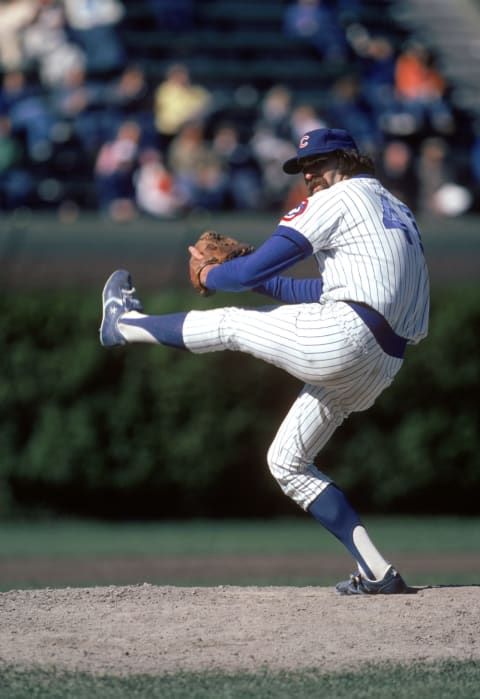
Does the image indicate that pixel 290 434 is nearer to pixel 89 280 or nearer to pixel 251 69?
pixel 89 280

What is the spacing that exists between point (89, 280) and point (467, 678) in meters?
6.47

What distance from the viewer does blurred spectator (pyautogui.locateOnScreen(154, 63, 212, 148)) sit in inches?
476

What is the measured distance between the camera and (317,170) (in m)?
5.41

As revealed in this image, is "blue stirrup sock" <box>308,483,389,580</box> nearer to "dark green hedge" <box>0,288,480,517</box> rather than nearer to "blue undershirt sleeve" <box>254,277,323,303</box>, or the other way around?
"blue undershirt sleeve" <box>254,277,323,303</box>

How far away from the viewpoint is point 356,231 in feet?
16.7

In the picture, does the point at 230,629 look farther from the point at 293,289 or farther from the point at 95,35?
the point at 95,35

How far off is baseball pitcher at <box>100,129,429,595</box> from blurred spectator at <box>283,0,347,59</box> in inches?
354

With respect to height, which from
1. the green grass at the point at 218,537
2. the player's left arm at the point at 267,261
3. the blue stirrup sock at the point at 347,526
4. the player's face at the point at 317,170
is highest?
the player's face at the point at 317,170

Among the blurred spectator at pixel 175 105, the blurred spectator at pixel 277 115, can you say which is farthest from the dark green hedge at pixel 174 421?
the blurred spectator at pixel 277 115

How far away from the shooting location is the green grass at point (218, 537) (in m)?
9.45

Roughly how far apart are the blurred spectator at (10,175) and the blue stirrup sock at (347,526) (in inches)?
257

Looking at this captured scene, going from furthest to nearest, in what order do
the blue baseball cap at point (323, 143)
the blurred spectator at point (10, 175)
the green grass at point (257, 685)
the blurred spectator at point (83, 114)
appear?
the blurred spectator at point (83, 114) → the blurred spectator at point (10, 175) → the blue baseball cap at point (323, 143) → the green grass at point (257, 685)

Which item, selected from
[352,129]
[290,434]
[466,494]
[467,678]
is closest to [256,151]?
[352,129]

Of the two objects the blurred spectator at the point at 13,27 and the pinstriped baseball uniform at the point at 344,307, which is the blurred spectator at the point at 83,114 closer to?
→ the blurred spectator at the point at 13,27
